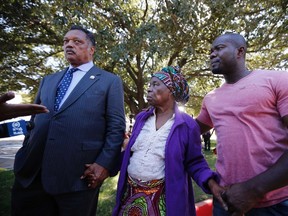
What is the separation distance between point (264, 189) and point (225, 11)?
597 cm

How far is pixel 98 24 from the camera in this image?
7.31 metres

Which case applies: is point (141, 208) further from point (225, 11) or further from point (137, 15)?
point (137, 15)

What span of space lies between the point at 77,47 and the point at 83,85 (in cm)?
42

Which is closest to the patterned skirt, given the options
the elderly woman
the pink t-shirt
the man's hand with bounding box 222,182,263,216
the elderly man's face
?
the elderly woman

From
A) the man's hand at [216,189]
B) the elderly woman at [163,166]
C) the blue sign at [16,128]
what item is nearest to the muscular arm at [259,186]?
the man's hand at [216,189]

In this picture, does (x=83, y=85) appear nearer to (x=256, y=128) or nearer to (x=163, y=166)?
(x=163, y=166)

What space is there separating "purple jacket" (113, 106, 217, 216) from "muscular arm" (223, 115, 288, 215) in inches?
16.2

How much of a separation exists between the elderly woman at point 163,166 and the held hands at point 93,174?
0.18 meters

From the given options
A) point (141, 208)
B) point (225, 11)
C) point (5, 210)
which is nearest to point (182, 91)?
point (141, 208)

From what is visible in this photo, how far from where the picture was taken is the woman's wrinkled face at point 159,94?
245cm

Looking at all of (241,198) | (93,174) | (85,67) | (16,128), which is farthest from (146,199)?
(85,67)

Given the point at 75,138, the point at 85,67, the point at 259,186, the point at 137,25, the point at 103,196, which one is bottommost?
the point at 103,196

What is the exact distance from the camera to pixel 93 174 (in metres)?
2.31

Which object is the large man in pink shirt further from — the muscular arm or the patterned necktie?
the patterned necktie
